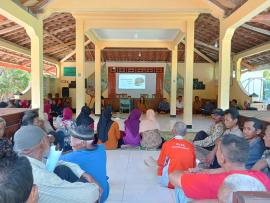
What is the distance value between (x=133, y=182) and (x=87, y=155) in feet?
6.18

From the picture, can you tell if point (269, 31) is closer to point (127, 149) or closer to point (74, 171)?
point (127, 149)

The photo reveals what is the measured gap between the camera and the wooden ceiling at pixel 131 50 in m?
8.11

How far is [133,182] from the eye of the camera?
13.9 feet

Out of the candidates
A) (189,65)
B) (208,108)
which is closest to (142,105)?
(208,108)

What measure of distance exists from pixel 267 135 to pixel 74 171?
1.97 meters

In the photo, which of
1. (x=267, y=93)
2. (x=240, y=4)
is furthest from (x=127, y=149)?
(x=267, y=93)

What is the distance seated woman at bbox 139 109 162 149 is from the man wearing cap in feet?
14.0

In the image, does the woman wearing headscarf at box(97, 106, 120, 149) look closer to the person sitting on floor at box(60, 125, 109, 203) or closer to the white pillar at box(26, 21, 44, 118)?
the white pillar at box(26, 21, 44, 118)

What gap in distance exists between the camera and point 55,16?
9898 mm

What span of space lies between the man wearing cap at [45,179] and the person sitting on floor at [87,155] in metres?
0.39

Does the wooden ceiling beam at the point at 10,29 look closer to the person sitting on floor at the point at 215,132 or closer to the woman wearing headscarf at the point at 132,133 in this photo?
the woman wearing headscarf at the point at 132,133

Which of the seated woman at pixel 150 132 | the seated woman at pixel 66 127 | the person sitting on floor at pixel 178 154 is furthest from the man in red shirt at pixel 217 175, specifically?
the seated woman at pixel 150 132

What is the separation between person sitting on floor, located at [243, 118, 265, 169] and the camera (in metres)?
3.42

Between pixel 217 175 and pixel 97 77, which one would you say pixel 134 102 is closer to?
pixel 97 77
